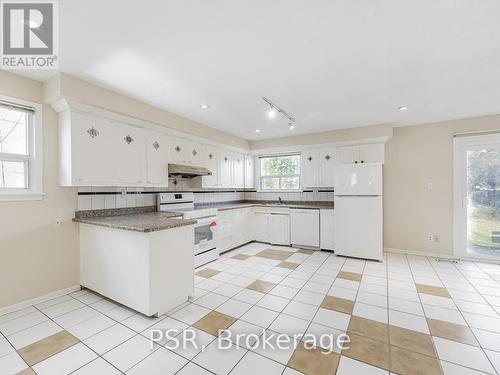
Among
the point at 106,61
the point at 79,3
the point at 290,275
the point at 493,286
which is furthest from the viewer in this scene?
the point at 290,275

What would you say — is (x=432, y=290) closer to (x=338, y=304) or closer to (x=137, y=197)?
(x=338, y=304)

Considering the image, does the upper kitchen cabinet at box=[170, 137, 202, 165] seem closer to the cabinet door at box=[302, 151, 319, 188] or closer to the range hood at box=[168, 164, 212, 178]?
the range hood at box=[168, 164, 212, 178]

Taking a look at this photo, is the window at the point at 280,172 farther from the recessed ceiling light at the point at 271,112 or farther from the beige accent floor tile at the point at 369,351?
the beige accent floor tile at the point at 369,351

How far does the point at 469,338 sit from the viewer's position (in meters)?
1.89

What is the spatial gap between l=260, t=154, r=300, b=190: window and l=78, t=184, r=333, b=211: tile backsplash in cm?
24

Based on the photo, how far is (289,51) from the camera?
6.64 feet

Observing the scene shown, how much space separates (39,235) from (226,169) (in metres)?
3.26

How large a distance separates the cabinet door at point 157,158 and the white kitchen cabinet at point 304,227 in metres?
2.70

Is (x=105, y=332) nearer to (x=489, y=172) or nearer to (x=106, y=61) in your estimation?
(x=106, y=61)

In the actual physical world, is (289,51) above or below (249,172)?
above

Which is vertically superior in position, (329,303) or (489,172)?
(489,172)

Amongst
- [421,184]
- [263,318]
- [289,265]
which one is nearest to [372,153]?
[421,184]

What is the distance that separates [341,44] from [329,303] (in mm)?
2564

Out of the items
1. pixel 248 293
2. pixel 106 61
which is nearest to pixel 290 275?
pixel 248 293
